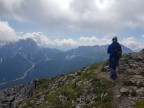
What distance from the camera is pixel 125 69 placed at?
35062 millimetres

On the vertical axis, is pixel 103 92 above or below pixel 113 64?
below

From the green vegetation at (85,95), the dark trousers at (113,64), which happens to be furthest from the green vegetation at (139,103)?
the dark trousers at (113,64)

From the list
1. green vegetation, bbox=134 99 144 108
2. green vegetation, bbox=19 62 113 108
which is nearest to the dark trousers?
green vegetation, bbox=19 62 113 108

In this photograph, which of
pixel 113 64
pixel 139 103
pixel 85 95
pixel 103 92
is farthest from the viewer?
pixel 113 64

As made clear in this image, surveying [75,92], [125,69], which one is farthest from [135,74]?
[75,92]

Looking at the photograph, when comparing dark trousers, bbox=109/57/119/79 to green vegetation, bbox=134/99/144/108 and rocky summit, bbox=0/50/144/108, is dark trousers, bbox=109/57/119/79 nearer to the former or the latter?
rocky summit, bbox=0/50/144/108

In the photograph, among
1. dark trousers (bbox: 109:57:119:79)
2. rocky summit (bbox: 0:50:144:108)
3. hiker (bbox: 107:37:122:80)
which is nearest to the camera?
rocky summit (bbox: 0:50:144:108)

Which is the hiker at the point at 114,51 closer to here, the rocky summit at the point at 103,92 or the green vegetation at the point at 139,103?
the rocky summit at the point at 103,92

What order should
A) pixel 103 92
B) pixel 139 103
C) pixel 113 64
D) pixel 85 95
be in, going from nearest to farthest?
1. pixel 139 103
2. pixel 103 92
3. pixel 85 95
4. pixel 113 64

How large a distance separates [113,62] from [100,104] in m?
7.36

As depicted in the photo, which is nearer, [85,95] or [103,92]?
[103,92]

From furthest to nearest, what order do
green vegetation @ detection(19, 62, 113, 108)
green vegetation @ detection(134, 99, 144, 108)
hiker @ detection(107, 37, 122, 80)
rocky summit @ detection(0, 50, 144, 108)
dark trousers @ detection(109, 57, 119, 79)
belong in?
dark trousers @ detection(109, 57, 119, 79), hiker @ detection(107, 37, 122, 80), green vegetation @ detection(19, 62, 113, 108), rocky summit @ detection(0, 50, 144, 108), green vegetation @ detection(134, 99, 144, 108)

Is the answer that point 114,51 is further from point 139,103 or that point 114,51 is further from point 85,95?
point 139,103

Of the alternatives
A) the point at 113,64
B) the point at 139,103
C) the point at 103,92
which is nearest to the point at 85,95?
the point at 103,92
